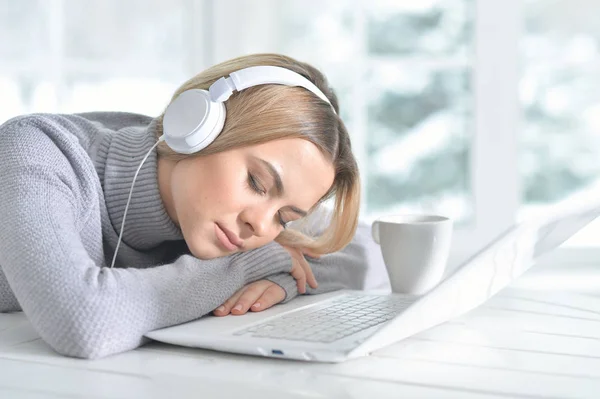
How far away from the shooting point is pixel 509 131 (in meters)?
2.52

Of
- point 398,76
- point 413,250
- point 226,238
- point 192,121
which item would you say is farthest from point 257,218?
point 398,76

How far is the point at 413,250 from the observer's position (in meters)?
1.39

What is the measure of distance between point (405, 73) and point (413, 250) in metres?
1.35

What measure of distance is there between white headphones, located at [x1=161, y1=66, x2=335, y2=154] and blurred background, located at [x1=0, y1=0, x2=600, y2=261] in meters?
1.26

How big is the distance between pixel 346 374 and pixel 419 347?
0.60ft

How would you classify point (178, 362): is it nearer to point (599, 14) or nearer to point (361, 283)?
point (361, 283)

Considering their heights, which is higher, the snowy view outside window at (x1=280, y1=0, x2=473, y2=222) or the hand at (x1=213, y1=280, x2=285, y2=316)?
the snowy view outside window at (x1=280, y1=0, x2=473, y2=222)

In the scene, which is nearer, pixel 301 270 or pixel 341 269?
pixel 301 270

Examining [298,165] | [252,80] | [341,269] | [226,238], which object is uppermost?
[252,80]

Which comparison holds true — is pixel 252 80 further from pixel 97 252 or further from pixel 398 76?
pixel 398 76

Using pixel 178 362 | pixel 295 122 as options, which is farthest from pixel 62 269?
pixel 295 122

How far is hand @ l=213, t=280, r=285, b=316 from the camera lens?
1194mm

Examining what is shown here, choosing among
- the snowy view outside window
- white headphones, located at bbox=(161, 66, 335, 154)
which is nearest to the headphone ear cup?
white headphones, located at bbox=(161, 66, 335, 154)

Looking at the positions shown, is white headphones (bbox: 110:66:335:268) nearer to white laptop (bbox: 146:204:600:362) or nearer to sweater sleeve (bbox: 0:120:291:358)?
sweater sleeve (bbox: 0:120:291:358)
